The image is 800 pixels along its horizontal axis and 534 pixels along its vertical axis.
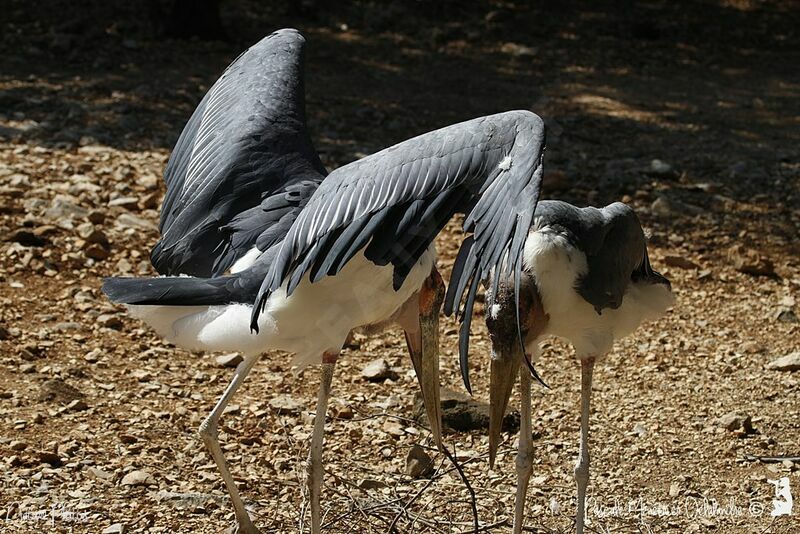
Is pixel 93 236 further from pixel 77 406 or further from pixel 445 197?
pixel 445 197

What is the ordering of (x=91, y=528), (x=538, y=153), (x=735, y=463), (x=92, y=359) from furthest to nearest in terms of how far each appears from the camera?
(x=92, y=359) → (x=735, y=463) → (x=91, y=528) → (x=538, y=153)

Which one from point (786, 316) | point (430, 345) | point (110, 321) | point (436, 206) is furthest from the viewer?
point (786, 316)

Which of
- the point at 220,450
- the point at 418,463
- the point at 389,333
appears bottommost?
the point at 389,333

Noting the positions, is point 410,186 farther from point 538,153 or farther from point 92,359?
point 92,359

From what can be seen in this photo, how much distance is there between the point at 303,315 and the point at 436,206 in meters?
0.63

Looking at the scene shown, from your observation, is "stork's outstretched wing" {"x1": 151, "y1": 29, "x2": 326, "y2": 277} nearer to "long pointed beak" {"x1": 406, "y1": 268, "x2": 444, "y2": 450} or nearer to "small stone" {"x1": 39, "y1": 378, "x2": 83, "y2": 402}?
"long pointed beak" {"x1": 406, "y1": 268, "x2": 444, "y2": 450}

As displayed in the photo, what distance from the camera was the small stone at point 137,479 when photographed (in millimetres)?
3584

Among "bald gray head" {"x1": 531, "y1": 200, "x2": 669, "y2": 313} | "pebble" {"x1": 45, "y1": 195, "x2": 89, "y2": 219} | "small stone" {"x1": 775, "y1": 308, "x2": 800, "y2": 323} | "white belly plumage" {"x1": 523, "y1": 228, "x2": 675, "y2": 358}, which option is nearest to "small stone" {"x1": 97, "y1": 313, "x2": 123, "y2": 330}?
"pebble" {"x1": 45, "y1": 195, "x2": 89, "y2": 219}

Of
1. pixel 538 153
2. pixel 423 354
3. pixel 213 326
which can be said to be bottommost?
pixel 423 354

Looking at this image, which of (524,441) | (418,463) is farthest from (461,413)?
(524,441)

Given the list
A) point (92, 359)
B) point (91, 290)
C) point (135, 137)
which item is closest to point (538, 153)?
point (92, 359)

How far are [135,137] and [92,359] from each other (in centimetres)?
266

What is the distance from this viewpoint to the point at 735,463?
3.90 meters

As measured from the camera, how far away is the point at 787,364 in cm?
451
